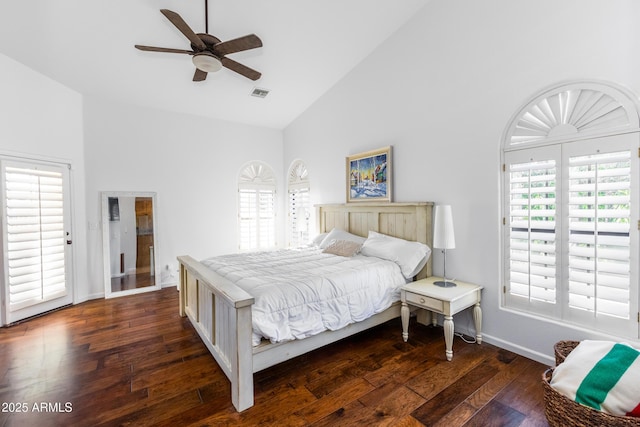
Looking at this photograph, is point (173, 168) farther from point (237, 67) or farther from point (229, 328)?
point (229, 328)

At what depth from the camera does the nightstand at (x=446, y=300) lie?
8.36ft

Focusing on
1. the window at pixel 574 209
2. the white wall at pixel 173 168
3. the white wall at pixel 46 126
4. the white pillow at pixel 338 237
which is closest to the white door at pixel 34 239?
the white wall at pixel 46 126

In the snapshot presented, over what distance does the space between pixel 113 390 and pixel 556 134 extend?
3.99 m

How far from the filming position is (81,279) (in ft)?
13.5

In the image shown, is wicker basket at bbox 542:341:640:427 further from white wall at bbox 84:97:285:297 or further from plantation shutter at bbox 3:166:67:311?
plantation shutter at bbox 3:166:67:311

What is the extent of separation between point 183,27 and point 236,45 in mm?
398

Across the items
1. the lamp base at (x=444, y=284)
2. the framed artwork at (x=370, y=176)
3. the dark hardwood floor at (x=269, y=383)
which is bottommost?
the dark hardwood floor at (x=269, y=383)

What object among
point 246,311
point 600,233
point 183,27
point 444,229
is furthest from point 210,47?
point 600,233

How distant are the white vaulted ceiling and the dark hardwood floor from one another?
3106mm

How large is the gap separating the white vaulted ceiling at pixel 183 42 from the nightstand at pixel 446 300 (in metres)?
3.08

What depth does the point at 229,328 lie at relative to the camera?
2.07 m

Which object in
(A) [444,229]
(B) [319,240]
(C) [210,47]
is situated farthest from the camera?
(B) [319,240]

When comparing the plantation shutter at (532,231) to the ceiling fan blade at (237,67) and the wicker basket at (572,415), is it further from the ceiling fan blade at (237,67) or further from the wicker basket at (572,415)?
the ceiling fan blade at (237,67)

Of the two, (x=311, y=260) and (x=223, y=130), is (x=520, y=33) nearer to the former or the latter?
(x=311, y=260)
